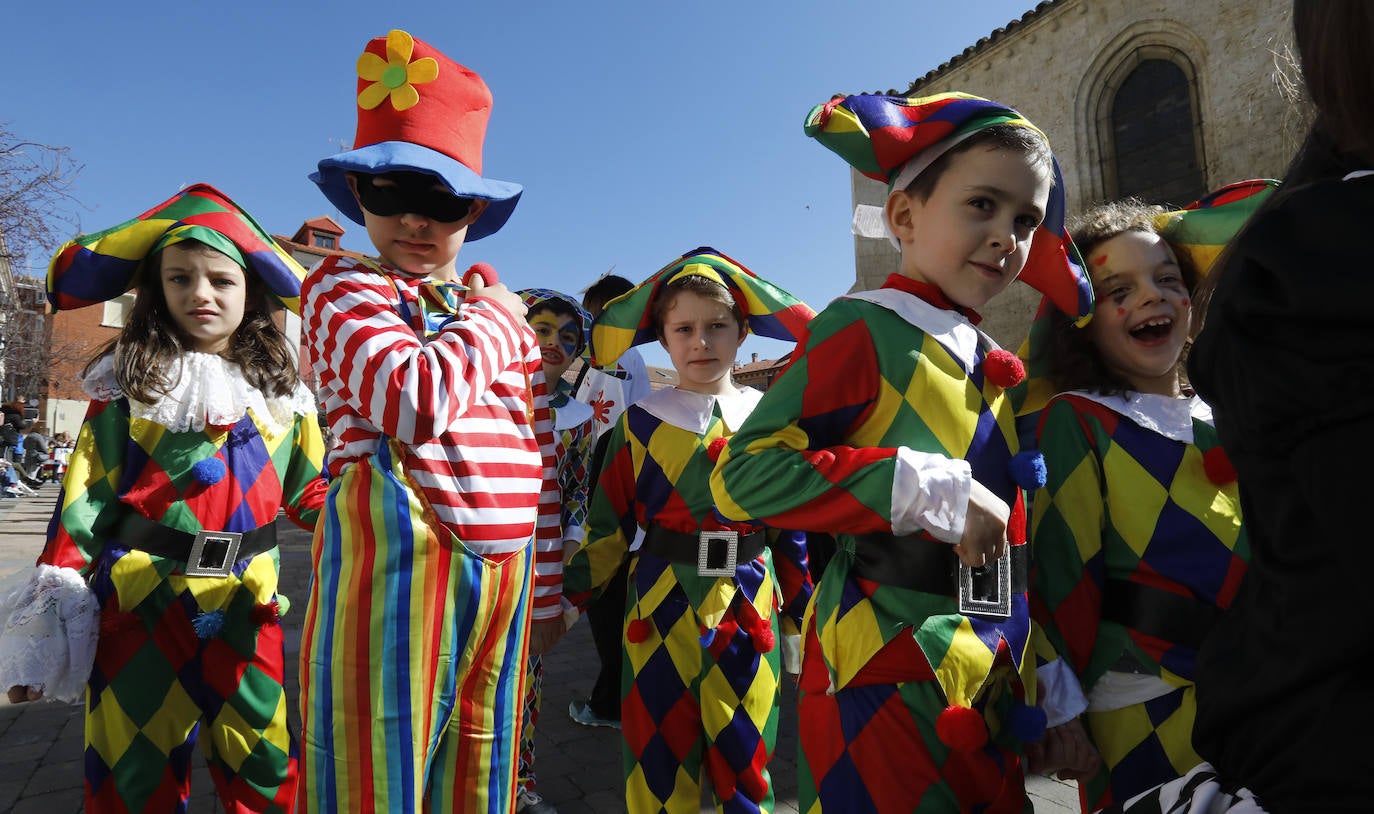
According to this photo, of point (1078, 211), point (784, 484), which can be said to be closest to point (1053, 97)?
point (1078, 211)

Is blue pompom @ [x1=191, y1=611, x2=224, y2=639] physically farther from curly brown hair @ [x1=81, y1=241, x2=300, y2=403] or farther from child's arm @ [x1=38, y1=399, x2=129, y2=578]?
curly brown hair @ [x1=81, y1=241, x2=300, y2=403]

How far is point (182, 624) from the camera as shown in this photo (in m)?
2.15

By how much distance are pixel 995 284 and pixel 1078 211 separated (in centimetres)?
1102

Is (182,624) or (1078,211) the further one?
(1078,211)

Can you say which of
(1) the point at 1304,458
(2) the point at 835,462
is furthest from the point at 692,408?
(1) the point at 1304,458

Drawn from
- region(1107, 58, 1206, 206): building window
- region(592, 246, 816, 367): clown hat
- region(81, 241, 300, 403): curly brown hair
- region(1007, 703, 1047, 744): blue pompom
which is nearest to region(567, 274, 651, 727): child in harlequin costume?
region(592, 246, 816, 367): clown hat

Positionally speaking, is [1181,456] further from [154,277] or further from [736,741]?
[154,277]

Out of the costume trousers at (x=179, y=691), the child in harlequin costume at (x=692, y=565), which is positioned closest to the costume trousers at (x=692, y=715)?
the child in harlequin costume at (x=692, y=565)

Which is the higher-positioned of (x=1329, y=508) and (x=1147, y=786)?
(x=1329, y=508)

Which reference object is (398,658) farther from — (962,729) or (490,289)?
(962,729)

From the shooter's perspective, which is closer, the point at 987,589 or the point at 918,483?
the point at 918,483

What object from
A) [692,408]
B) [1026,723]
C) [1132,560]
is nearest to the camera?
[1026,723]

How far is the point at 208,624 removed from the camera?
2121mm

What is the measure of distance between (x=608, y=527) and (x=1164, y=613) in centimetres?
160
